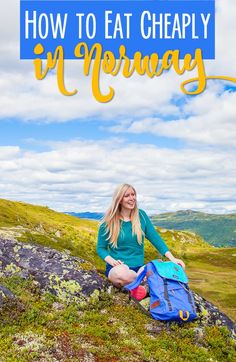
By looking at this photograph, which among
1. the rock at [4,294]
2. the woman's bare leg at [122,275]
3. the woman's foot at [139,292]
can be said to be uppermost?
the woman's bare leg at [122,275]

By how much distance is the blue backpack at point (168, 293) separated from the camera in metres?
14.0

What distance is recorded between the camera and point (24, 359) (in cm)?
1151

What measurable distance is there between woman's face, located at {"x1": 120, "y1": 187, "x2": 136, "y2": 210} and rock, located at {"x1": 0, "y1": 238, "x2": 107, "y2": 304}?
321 cm

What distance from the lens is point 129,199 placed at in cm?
1578

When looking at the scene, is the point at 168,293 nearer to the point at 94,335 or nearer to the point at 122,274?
the point at 122,274

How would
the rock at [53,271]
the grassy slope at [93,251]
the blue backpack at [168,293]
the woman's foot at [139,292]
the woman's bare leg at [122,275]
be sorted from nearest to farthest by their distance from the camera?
the blue backpack at [168,293] → the woman's foot at [139,292] → the woman's bare leg at [122,275] → the rock at [53,271] → the grassy slope at [93,251]

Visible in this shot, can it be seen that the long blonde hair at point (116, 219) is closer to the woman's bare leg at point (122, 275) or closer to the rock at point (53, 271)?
the woman's bare leg at point (122, 275)

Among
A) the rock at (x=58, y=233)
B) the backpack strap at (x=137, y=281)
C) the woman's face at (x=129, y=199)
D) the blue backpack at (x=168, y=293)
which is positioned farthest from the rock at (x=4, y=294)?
the rock at (x=58, y=233)

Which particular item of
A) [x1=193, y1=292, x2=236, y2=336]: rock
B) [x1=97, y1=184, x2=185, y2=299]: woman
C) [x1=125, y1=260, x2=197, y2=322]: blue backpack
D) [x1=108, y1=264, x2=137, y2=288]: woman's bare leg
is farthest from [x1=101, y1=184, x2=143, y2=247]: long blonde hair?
[x1=193, y1=292, x2=236, y2=336]: rock

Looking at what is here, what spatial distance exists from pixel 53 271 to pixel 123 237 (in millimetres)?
3243

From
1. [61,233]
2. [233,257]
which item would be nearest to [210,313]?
[61,233]

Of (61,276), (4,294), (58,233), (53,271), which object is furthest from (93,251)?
(4,294)

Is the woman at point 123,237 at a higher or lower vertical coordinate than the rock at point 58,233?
higher

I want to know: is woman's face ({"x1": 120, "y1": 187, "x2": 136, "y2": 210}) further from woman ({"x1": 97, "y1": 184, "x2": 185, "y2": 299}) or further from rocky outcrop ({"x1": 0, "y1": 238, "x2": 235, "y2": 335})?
rocky outcrop ({"x1": 0, "y1": 238, "x2": 235, "y2": 335})
